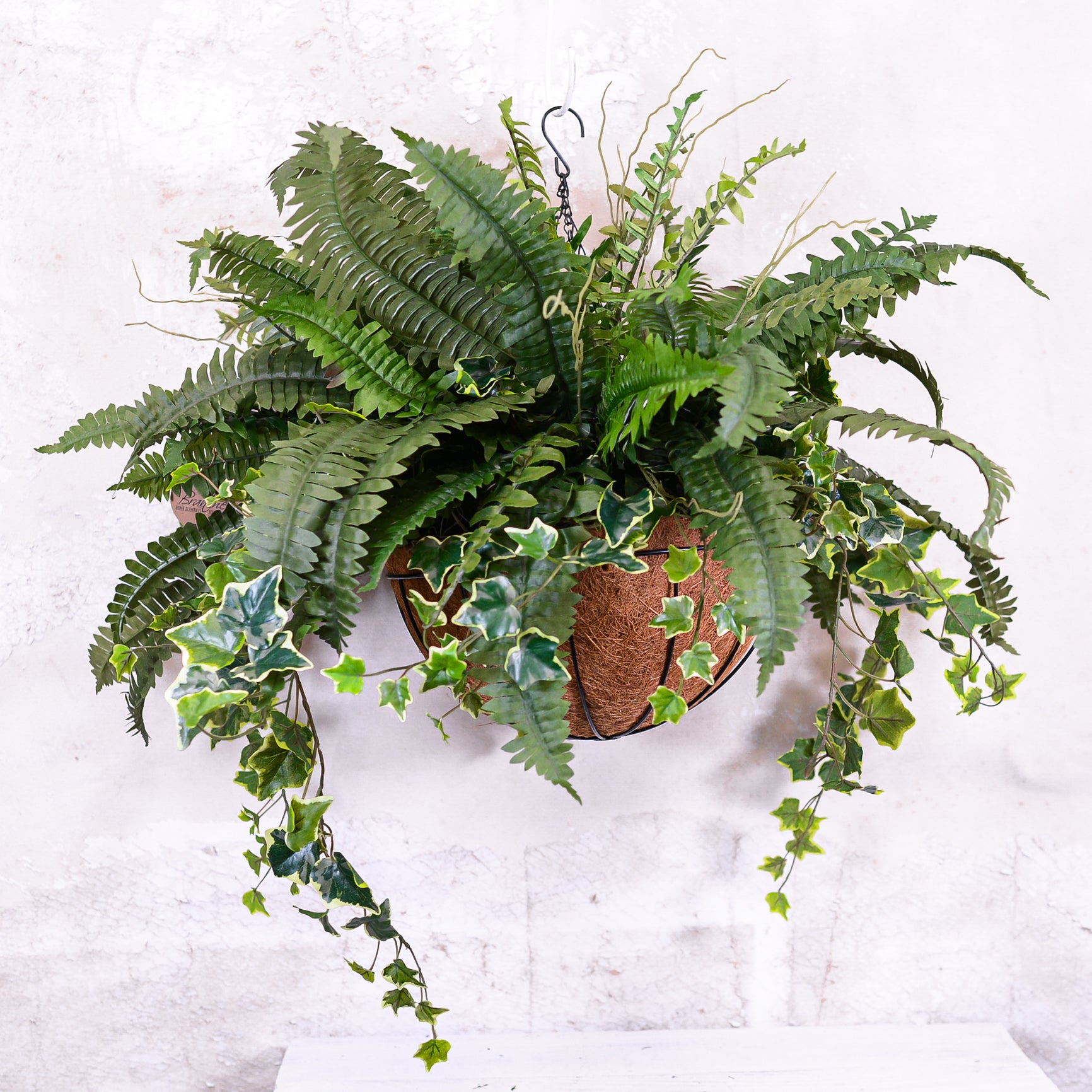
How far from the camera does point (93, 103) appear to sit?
3.68ft

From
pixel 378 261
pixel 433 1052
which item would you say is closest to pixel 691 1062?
pixel 433 1052

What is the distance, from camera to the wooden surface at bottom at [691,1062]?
1113mm

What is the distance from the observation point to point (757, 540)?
622 millimetres

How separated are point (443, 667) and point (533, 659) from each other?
70mm

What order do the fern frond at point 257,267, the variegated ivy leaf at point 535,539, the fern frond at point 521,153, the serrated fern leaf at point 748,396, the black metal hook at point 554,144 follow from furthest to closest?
the black metal hook at point 554,144
the fern frond at point 521,153
the fern frond at point 257,267
the variegated ivy leaf at point 535,539
the serrated fern leaf at point 748,396

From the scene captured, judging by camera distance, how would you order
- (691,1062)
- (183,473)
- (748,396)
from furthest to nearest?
(691,1062)
(183,473)
(748,396)

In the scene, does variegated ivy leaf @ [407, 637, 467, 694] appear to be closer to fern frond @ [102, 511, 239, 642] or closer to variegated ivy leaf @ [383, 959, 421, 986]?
fern frond @ [102, 511, 239, 642]

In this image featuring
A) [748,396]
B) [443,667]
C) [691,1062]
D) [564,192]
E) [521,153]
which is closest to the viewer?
[748,396]

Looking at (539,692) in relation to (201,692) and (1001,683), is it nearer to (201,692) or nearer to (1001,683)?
(201,692)

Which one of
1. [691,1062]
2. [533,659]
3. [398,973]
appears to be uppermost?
[533,659]

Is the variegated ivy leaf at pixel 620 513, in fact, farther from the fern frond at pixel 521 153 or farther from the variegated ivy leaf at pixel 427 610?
the fern frond at pixel 521 153

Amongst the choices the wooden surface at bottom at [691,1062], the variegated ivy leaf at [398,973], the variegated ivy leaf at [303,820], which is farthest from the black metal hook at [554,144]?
the wooden surface at bottom at [691,1062]

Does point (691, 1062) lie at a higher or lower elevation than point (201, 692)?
lower

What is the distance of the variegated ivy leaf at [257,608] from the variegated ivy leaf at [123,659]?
0.22m
